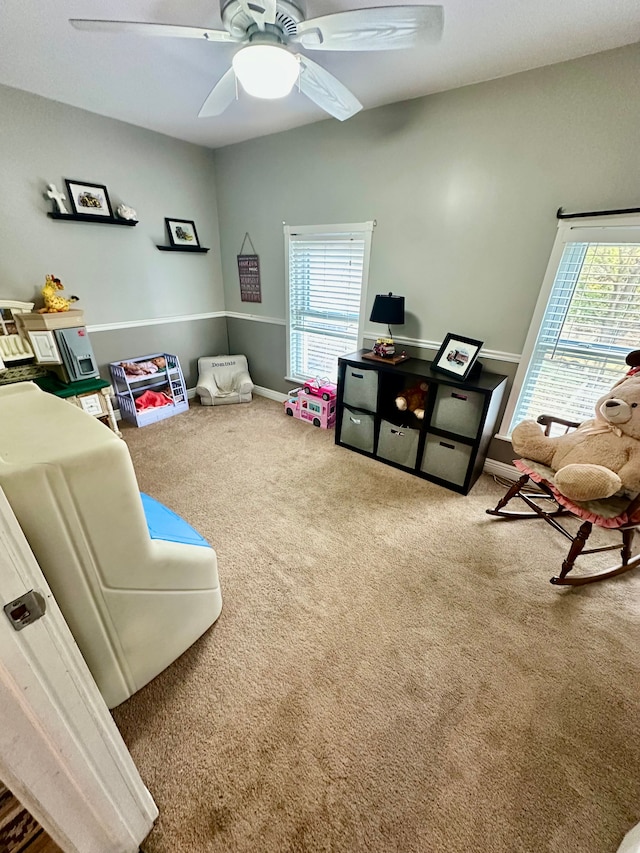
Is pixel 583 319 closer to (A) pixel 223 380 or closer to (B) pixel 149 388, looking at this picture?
(A) pixel 223 380

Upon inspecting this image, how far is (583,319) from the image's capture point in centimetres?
200

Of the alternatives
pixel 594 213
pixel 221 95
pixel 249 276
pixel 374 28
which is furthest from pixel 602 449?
pixel 249 276

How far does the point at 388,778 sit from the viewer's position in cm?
106

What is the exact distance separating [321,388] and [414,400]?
98 cm

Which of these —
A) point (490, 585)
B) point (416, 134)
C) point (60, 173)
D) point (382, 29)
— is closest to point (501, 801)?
point (490, 585)

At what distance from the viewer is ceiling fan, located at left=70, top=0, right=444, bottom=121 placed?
1.16 meters

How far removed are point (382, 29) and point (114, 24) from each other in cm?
98

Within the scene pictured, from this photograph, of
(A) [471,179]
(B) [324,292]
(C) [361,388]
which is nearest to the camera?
(A) [471,179]

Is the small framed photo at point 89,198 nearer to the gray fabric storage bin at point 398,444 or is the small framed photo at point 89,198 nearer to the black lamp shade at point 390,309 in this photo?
the black lamp shade at point 390,309

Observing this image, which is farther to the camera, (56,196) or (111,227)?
(111,227)

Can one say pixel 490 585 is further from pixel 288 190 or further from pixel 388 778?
pixel 288 190

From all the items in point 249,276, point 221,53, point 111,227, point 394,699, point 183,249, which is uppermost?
point 221,53

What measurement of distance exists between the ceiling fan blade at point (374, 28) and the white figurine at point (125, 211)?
6.96 feet

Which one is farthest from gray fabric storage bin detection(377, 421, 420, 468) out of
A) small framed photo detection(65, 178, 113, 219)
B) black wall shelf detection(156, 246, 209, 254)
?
small framed photo detection(65, 178, 113, 219)
